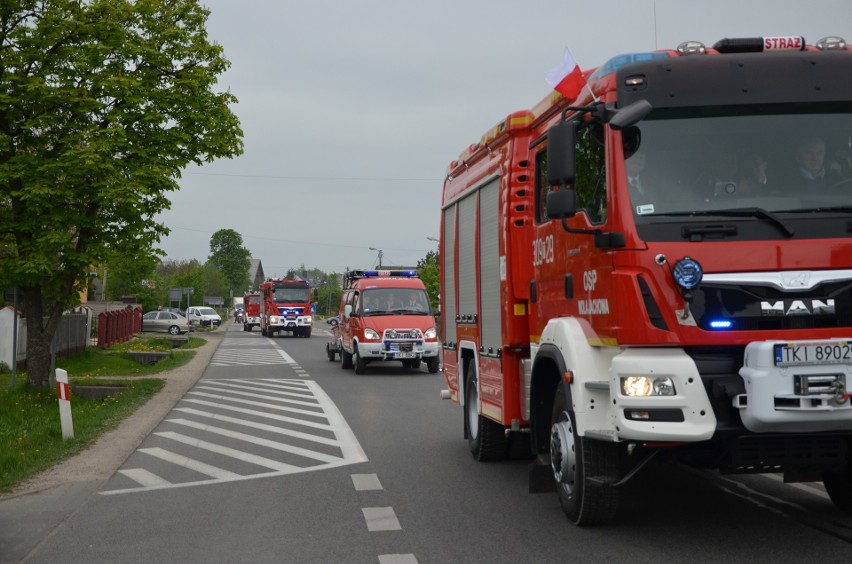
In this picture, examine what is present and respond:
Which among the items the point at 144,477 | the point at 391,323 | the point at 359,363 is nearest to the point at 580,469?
the point at 144,477

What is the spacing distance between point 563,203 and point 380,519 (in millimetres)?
2665

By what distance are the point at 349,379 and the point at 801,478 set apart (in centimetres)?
1651

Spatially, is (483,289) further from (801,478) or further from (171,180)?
(171,180)

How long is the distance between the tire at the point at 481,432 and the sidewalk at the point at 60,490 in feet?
11.7

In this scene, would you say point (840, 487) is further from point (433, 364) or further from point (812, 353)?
point (433, 364)

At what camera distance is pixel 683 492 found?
7.85 metres

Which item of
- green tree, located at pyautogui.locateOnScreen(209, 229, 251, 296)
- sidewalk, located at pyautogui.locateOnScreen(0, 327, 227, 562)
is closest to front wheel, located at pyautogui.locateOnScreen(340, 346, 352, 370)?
sidewalk, located at pyautogui.locateOnScreen(0, 327, 227, 562)

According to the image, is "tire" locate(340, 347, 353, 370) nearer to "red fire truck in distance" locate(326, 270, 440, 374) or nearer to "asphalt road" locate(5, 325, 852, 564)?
"red fire truck in distance" locate(326, 270, 440, 374)

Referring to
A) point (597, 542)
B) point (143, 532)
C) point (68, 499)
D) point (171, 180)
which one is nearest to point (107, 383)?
point (171, 180)

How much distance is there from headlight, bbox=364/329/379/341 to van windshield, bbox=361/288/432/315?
1.64ft

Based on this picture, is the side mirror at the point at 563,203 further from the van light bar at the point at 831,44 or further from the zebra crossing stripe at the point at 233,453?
the zebra crossing stripe at the point at 233,453

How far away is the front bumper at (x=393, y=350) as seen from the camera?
23219mm

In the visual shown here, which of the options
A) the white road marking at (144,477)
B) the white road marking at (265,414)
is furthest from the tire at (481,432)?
the white road marking at (265,414)

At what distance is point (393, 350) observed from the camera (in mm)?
23234
